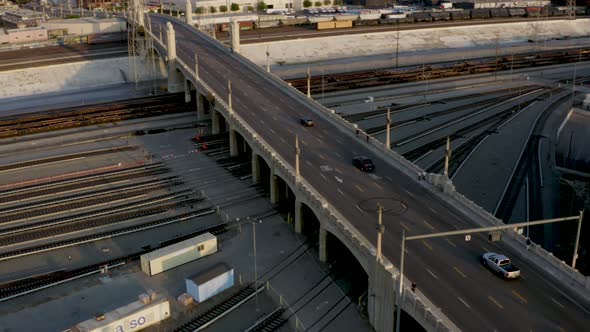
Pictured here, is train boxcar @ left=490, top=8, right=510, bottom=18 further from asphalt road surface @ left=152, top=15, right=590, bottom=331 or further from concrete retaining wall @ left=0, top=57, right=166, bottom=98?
asphalt road surface @ left=152, top=15, right=590, bottom=331

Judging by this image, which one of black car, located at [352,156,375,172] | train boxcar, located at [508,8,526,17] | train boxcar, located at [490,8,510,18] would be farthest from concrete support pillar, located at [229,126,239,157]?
train boxcar, located at [508,8,526,17]

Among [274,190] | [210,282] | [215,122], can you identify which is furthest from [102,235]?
[215,122]

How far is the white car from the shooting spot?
126 ft

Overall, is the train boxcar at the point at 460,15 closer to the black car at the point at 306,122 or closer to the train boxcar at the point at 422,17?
the train boxcar at the point at 422,17

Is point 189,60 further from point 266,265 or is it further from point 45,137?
point 266,265

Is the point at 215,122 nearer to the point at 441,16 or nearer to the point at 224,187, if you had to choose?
the point at 224,187

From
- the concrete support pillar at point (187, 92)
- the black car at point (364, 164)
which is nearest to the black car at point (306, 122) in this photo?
the black car at point (364, 164)

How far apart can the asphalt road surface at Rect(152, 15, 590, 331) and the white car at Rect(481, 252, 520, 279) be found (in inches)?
16.7

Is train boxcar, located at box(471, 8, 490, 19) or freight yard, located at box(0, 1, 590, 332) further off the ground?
train boxcar, located at box(471, 8, 490, 19)

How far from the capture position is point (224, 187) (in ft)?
227

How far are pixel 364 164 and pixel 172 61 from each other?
59.5m

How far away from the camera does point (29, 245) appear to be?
56.7 m

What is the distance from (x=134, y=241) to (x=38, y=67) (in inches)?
3045

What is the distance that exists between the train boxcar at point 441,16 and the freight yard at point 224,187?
5278cm
